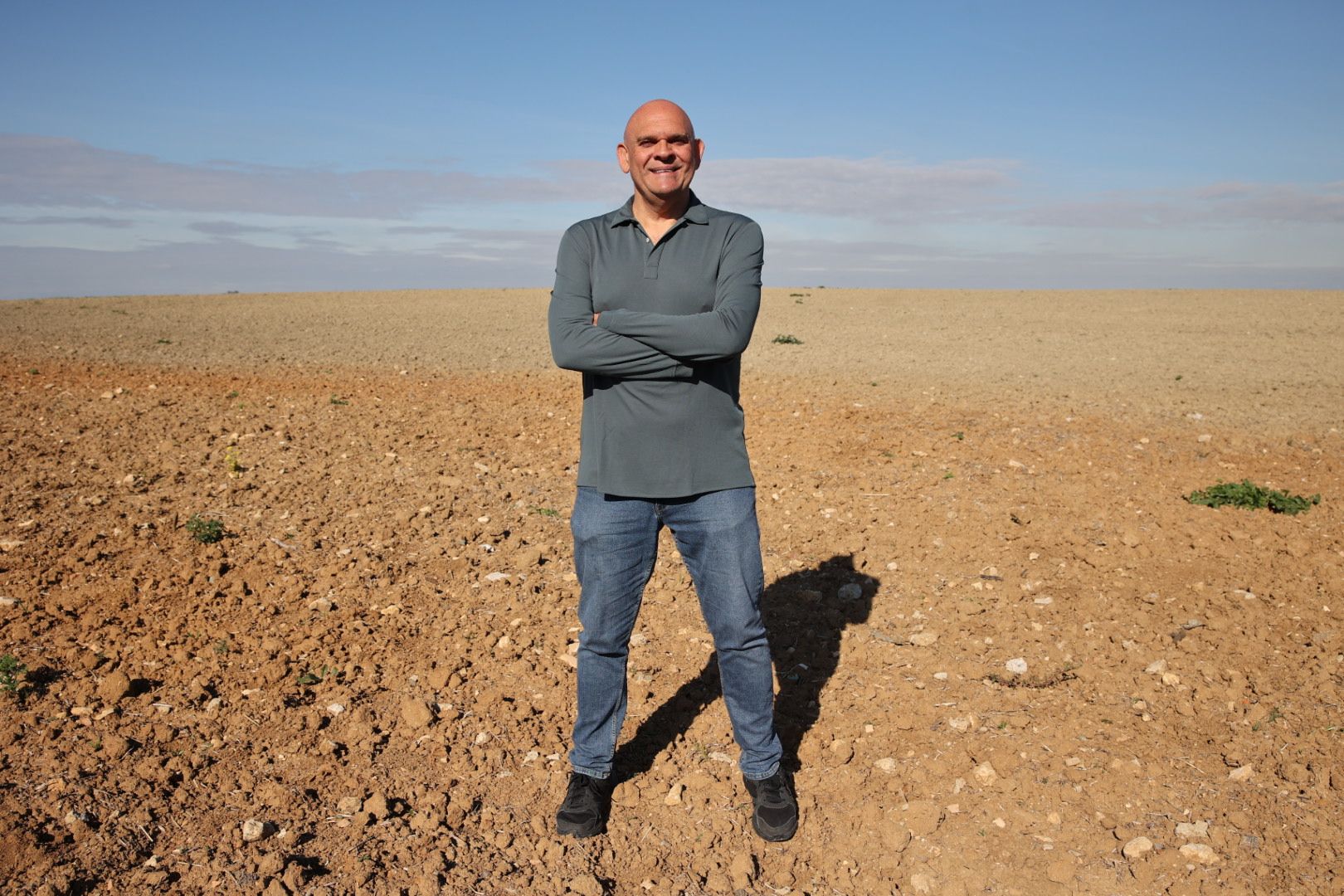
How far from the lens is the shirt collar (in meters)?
2.91

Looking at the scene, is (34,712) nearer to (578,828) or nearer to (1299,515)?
(578,828)

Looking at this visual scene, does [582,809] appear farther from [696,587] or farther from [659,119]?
[659,119]

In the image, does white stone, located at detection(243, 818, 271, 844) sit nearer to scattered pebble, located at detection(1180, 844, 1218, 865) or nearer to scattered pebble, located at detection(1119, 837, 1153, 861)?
scattered pebble, located at detection(1119, 837, 1153, 861)

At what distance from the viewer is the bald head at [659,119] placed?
280 centimetres

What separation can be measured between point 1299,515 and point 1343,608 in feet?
5.58

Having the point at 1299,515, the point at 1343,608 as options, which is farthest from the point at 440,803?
the point at 1299,515

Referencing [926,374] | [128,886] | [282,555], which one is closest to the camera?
[128,886]

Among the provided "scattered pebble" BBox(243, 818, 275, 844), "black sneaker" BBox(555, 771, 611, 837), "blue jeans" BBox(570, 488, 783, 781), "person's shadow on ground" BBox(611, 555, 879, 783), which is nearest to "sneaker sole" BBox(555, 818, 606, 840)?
"black sneaker" BBox(555, 771, 611, 837)

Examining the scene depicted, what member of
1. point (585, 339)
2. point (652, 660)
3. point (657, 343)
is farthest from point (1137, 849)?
point (585, 339)

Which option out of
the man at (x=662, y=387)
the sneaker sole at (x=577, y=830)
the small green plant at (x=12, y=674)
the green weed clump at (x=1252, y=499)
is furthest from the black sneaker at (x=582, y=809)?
the green weed clump at (x=1252, y=499)

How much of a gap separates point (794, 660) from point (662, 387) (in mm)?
2081

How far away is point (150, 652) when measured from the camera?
4.16m

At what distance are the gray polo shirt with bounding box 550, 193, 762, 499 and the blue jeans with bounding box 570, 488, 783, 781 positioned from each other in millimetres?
94

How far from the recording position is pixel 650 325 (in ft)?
9.20
